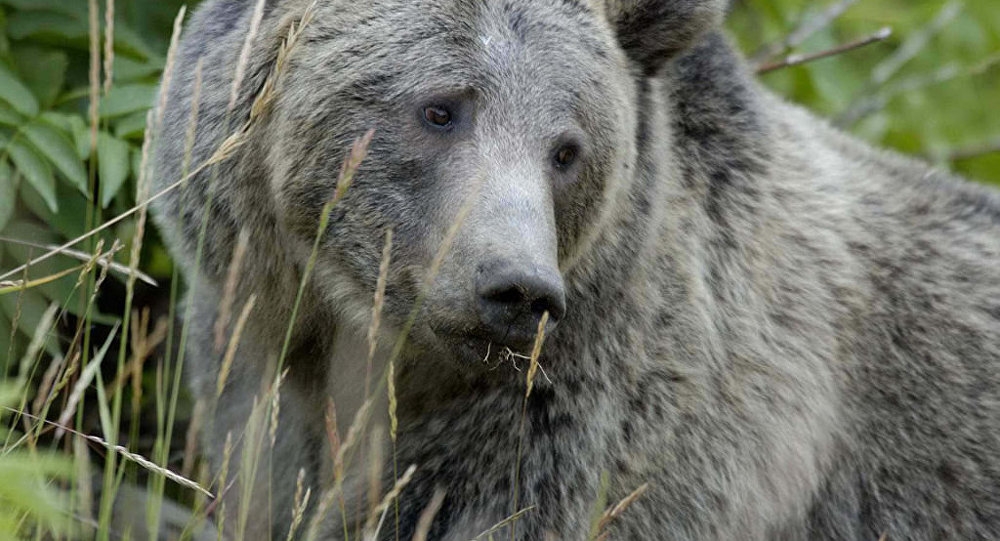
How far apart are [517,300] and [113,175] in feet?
5.33

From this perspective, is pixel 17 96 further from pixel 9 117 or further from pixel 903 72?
pixel 903 72

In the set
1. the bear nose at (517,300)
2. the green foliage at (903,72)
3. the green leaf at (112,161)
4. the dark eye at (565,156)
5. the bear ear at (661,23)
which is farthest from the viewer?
the green foliage at (903,72)

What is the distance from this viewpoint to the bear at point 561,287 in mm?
3416

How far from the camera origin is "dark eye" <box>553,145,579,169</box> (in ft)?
11.6

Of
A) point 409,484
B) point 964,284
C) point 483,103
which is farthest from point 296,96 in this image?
point 964,284

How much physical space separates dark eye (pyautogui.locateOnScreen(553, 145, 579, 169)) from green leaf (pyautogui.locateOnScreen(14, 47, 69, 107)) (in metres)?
2.07

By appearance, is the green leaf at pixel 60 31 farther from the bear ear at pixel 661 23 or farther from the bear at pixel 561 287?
the bear ear at pixel 661 23

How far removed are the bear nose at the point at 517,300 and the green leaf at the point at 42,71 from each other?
2.28 m

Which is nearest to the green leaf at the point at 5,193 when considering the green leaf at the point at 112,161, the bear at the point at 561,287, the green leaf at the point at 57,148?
the green leaf at the point at 57,148

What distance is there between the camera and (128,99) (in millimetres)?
4395

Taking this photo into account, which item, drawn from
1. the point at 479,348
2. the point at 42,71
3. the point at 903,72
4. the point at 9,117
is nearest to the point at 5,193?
the point at 9,117

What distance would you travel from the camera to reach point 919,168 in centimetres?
464

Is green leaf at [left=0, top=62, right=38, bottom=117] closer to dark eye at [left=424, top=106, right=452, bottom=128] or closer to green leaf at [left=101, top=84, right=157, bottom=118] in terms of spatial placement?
green leaf at [left=101, top=84, right=157, bottom=118]

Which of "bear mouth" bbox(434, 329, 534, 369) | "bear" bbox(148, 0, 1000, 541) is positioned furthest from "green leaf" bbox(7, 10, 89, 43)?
"bear mouth" bbox(434, 329, 534, 369)
